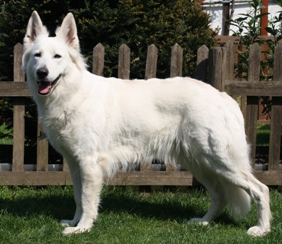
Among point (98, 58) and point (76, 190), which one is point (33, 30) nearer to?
point (98, 58)

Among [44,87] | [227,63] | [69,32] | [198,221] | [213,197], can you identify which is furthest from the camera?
[227,63]

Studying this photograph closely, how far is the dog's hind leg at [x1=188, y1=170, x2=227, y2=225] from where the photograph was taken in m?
4.33

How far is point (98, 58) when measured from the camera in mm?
5023

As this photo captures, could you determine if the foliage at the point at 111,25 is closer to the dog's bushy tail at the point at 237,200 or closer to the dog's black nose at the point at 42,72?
the dog's black nose at the point at 42,72

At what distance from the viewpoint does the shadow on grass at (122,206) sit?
447 centimetres

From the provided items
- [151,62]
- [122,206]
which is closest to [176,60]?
[151,62]

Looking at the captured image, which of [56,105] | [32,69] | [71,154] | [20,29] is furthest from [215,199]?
[20,29]

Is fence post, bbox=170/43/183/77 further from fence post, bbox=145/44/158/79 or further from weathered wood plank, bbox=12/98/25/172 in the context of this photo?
weathered wood plank, bbox=12/98/25/172

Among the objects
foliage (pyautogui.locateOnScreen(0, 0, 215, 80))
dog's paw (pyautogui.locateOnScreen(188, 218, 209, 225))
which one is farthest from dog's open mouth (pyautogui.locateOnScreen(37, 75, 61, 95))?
dog's paw (pyautogui.locateOnScreen(188, 218, 209, 225))

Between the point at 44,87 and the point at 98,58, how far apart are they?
1252 millimetres

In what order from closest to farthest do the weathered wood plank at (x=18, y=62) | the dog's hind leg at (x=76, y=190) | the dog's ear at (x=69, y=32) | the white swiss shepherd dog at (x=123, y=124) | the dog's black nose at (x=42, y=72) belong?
the dog's black nose at (x=42, y=72), the white swiss shepherd dog at (x=123, y=124), the dog's ear at (x=69, y=32), the dog's hind leg at (x=76, y=190), the weathered wood plank at (x=18, y=62)

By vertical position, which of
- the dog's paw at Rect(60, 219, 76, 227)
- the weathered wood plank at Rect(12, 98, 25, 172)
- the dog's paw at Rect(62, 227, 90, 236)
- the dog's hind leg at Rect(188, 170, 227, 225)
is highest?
the weathered wood plank at Rect(12, 98, 25, 172)

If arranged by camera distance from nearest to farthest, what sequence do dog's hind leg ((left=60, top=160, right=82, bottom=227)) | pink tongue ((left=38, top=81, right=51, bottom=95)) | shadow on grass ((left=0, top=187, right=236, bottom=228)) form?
pink tongue ((left=38, top=81, right=51, bottom=95)), dog's hind leg ((left=60, top=160, right=82, bottom=227)), shadow on grass ((left=0, top=187, right=236, bottom=228))

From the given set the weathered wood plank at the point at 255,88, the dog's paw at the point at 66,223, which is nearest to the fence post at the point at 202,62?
the weathered wood plank at the point at 255,88
